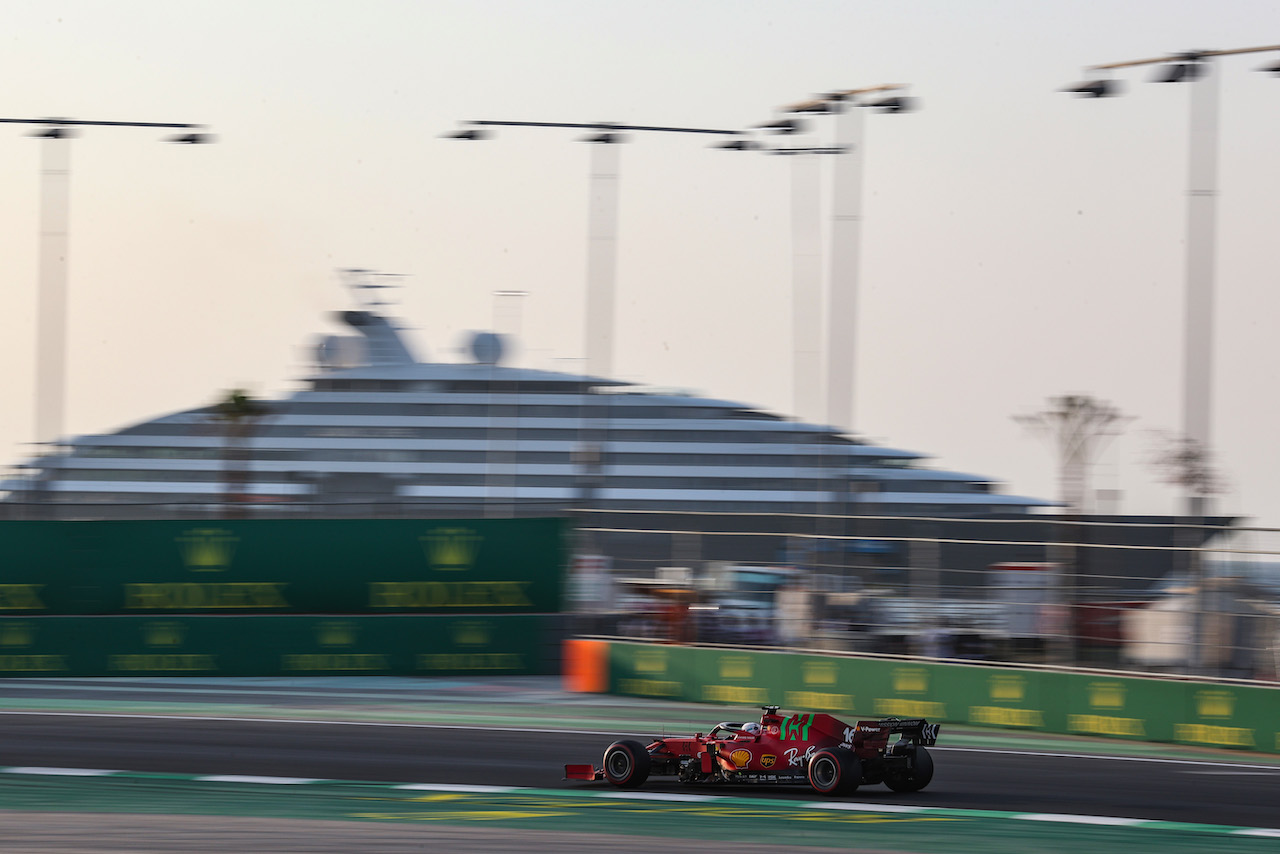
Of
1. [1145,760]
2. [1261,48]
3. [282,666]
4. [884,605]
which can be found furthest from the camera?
[282,666]

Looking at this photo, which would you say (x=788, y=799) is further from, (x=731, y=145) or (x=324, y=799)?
(x=731, y=145)

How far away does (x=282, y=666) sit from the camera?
17578 mm

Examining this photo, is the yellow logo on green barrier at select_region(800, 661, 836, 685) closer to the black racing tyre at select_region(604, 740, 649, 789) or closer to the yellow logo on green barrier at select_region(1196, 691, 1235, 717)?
the yellow logo on green barrier at select_region(1196, 691, 1235, 717)

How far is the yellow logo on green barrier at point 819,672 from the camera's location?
47.1 feet

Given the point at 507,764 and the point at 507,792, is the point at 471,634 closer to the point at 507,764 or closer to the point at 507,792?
the point at 507,764

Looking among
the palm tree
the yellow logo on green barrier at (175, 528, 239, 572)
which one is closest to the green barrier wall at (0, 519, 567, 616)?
the yellow logo on green barrier at (175, 528, 239, 572)

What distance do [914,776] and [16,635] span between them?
1236 centimetres

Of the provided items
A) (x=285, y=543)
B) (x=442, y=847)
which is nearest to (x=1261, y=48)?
(x=442, y=847)

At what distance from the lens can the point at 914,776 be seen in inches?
347

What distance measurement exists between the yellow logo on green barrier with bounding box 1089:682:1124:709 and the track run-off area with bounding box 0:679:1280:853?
406 millimetres

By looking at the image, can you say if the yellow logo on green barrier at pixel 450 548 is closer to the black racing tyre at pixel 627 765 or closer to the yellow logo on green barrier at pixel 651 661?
the yellow logo on green barrier at pixel 651 661

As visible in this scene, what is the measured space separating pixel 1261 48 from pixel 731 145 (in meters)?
7.45

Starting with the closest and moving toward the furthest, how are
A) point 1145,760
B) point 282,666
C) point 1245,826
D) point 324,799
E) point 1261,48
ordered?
point 1245,826, point 324,799, point 1145,760, point 1261,48, point 282,666

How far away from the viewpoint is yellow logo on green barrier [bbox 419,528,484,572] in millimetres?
18281
